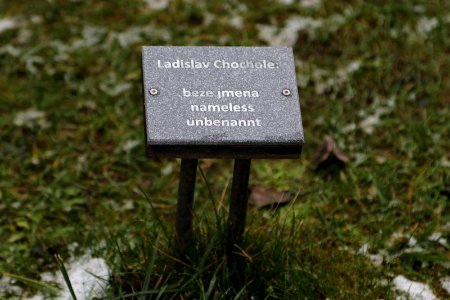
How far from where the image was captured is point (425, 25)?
14.8 ft

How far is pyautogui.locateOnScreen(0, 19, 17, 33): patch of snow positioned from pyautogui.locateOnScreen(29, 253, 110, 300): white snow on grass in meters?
2.02

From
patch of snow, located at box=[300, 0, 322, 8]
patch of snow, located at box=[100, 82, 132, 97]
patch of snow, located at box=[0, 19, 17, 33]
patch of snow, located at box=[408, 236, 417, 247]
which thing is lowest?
patch of snow, located at box=[100, 82, 132, 97]

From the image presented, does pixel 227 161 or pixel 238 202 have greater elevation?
pixel 238 202

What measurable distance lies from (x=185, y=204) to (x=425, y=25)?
239 cm

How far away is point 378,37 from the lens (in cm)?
444

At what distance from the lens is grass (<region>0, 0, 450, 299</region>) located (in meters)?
2.89

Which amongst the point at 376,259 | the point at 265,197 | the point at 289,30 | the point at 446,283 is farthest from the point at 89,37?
the point at 446,283

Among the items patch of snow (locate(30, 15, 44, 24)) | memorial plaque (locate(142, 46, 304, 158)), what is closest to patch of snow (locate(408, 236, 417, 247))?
memorial plaque (locate(142, 46, 304, 158))

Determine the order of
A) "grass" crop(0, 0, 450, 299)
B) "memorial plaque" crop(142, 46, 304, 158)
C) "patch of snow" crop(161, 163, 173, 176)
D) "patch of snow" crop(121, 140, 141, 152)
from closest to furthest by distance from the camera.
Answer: "memorial plaque" crop(142, 46, 304, 158), "grass" crop(0, 0, 450, 299), "patch of snow" crop(161, 163, 173, 176), "patch of snow" crop(121, 140, 141, 152)

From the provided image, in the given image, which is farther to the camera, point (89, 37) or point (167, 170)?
point (89, 37)

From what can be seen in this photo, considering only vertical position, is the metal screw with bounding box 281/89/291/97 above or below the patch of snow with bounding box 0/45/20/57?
above

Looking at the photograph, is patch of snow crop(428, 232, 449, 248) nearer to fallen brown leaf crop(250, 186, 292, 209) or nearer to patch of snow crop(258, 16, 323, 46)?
fallen brown leaf crop(250, 186, 292, 209)

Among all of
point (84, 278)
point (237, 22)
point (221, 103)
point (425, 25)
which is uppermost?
point (221, 103)

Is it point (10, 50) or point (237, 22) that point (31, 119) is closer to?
point (10, 50)
